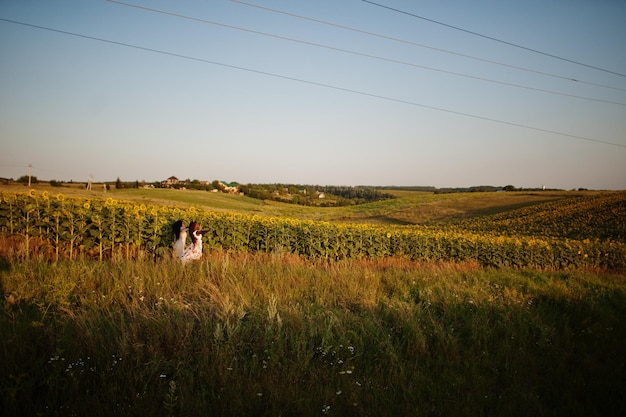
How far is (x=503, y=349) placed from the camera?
449cm

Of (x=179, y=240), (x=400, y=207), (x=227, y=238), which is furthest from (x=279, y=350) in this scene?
(x=400, y=207)

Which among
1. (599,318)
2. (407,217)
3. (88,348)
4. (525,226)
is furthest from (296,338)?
(407,217)

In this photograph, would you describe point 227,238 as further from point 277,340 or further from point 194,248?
point 277,340

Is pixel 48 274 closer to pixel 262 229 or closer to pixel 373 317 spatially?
pixel 373 317

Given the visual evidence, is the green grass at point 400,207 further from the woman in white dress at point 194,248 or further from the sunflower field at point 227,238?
the woman in white dress at point 194,248

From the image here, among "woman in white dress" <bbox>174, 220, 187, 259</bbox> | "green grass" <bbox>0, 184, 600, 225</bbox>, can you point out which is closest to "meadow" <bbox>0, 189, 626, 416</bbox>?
"woman in white dress" <bbox>174, 220, 187, 259</bbox>

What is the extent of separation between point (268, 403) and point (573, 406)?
326cm

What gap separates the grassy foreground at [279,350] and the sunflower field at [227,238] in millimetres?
2206

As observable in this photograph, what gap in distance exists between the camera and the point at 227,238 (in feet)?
36.0

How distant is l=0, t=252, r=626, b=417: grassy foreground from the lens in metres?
3.07

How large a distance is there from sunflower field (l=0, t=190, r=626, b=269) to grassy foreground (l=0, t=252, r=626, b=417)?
2206 millimetres

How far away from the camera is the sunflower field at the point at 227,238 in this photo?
8.23 metres

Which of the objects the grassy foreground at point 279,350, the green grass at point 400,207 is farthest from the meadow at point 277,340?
the green grass at point 400,207

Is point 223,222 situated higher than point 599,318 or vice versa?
point 223,222
